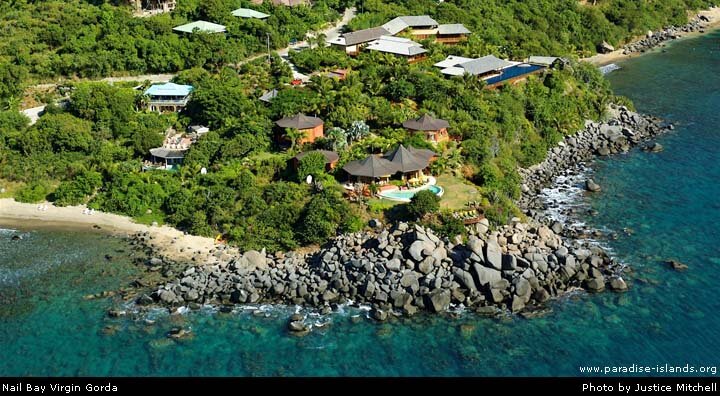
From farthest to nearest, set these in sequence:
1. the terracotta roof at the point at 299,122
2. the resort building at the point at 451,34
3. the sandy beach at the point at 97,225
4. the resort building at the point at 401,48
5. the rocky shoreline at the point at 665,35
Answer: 1. the rocky shoreline at the point at 665,35
2. the resort building at the point at 451,34
3. the resort building at the point at 401,48
4. the terracotta roof at the point at 299,122
5. the sandy beach at the point at 97,225

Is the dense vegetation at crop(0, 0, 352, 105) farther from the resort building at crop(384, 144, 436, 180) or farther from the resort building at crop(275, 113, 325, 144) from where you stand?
the resort building at crop(384, 144, 436, 180)

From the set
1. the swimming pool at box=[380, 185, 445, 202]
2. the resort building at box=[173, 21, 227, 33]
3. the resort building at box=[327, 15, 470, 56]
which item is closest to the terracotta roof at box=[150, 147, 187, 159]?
the swimming pool at box=[380, 185, 445, 202]

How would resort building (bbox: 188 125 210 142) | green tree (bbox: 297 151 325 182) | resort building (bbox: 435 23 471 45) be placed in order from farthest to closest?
resort building (bbox: 435 23 471 45) < resort building (bbox: 188 125 210 142) < green tree (bbox: 297 151 325 182)

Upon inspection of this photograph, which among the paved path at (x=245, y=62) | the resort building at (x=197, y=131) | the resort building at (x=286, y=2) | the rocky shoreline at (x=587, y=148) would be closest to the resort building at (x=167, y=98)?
the resort building at (x=197, y=131)

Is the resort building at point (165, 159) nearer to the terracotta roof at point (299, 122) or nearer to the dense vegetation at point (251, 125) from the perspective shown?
the dense vegetation at point (251, 125)

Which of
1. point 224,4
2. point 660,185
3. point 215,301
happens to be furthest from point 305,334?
point 224,4

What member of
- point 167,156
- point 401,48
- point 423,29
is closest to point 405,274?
point 167,156

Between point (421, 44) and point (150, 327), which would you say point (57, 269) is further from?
point (421, 44)
